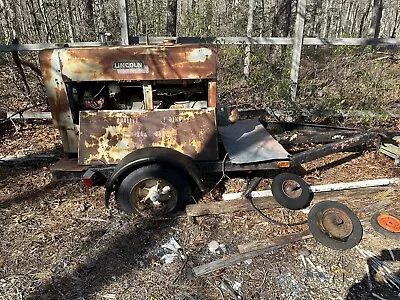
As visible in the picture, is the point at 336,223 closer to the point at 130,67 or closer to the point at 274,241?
the point at 274,241

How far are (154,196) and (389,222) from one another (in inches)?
87.2

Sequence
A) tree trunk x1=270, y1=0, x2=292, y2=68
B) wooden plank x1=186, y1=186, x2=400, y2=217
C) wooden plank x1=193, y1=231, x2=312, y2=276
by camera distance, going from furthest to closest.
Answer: tree trunk x1=270, y1=0, x2=292, y2=68 < wooden plank x1=186, y1=186, x2=400, y2=217 < wooden plank x1=193, y1=231, x2=312, y2=276

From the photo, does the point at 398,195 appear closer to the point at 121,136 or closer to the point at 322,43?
the point at 322,43

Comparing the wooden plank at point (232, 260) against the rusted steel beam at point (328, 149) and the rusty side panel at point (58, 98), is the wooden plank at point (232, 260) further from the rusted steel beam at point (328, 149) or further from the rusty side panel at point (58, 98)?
the rusty side panel at point (58, 98)

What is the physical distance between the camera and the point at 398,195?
3654 mm

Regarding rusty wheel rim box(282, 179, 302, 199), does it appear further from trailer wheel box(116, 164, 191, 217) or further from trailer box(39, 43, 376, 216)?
trailer wheel box(116, 164, 191, 217)

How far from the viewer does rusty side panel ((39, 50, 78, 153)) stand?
3.25m

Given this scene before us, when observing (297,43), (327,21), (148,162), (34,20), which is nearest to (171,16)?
(34,20)

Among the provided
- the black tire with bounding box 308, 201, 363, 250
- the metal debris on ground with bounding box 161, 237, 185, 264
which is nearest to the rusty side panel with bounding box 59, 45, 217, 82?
the metal debris on ground with bounding box 161, 237, 185, 264

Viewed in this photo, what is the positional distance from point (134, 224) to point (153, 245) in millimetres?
348

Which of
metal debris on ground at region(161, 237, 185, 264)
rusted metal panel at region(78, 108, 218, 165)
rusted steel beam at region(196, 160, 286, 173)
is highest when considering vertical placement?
rusted metal panel at region(78, 108, 218, 165)

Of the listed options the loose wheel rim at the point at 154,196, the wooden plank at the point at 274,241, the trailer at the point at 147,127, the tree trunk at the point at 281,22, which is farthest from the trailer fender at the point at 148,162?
the tree trunk at the point at 281,22

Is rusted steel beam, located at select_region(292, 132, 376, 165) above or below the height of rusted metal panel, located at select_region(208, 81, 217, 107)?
below

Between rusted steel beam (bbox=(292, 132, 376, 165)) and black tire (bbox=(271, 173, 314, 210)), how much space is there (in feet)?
0.68
